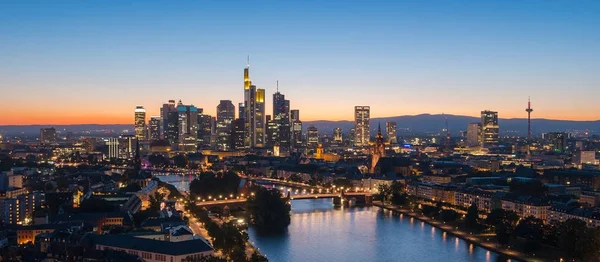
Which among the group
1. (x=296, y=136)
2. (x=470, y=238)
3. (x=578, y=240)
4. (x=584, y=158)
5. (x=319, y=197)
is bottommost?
(x=470, y=238)

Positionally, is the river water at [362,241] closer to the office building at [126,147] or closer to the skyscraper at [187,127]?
the office building at [126,147]

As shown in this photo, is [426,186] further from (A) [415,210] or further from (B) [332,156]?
(B) [332,156]

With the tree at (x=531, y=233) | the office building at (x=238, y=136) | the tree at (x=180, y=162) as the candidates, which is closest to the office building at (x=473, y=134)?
the office building at (x=238, y=136)

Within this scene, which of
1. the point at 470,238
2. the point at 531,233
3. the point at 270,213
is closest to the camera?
the point at 531,233

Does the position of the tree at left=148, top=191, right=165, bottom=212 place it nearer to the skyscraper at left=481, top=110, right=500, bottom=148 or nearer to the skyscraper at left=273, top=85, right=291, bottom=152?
the skyscraper at left=273, top=85, right=291, bottom=152

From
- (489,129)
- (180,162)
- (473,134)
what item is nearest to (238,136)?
(180,162)

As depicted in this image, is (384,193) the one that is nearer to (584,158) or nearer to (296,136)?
(584,158)
